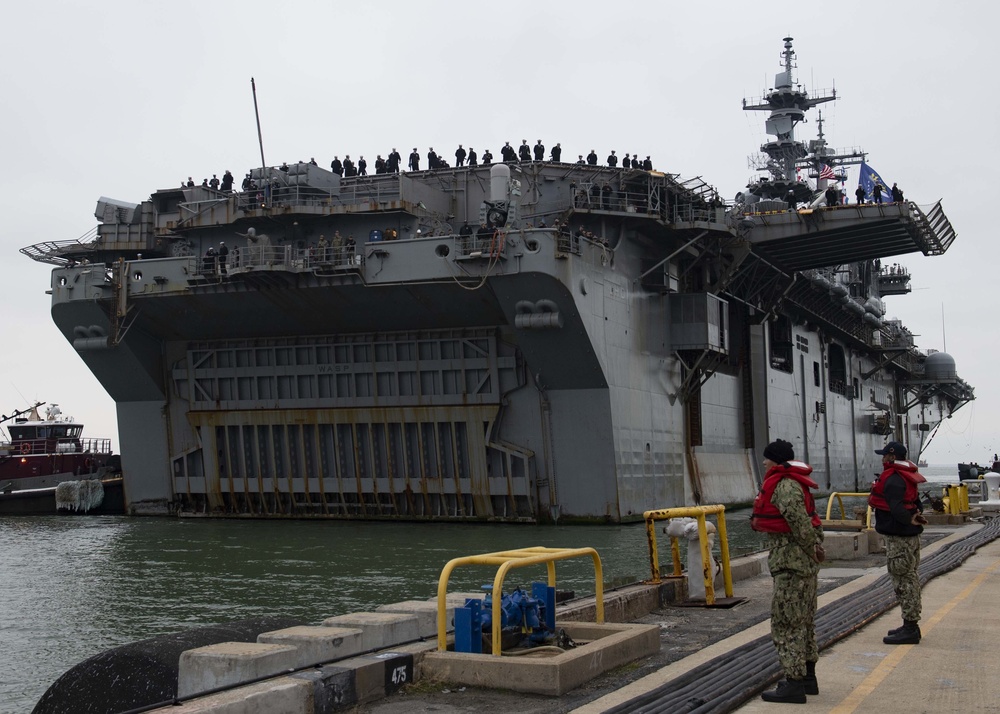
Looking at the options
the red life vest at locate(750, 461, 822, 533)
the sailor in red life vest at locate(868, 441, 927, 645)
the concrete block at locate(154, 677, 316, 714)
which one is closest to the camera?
the concrete block at locate(154, 677, 316, 714)

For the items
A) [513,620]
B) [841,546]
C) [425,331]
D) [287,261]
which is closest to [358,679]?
[513,620]

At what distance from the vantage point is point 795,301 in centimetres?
3669

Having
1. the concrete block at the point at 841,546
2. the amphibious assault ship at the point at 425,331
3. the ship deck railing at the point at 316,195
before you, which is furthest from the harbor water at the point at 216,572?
the ship deck railing at the point at 316,195

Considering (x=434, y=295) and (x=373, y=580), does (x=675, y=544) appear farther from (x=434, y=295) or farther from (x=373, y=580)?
(x=434, y=295)

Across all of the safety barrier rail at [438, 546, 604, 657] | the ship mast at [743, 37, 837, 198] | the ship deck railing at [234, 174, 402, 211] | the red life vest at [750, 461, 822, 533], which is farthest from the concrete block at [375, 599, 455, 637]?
the ship mast at [743, 37, 837, 198]

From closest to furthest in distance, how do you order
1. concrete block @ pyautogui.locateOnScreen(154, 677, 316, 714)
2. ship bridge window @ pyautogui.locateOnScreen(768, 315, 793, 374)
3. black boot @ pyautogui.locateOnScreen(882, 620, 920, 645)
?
concrete block @ pyautogui.locateOnScreen(154, 677, 316, 714), black boot @ pyautogui.locateOnScreen(882, 620, 920, 645), ship bridge window @ pyautogui.locateOnScreen(768, 315, 793, 374)

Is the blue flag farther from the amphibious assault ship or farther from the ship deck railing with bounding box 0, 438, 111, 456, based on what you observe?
the ship deck railing with bounding box 0, 438, 111, 456

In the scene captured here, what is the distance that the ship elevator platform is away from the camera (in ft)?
89.9

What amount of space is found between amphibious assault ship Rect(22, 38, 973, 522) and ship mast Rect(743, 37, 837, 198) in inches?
594

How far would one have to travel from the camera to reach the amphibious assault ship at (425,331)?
22.9m

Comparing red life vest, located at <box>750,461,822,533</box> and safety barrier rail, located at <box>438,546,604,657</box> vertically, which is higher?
red life vest, located at <box>750,461,822,533</box>

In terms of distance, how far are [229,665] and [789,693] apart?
10.5 ft

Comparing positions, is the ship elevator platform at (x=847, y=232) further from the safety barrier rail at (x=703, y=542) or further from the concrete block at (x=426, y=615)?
the concrete block at (x=426, y=615)

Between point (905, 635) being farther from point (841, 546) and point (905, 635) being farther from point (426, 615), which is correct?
point (841, 546)
